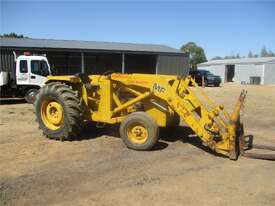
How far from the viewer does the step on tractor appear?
641cm

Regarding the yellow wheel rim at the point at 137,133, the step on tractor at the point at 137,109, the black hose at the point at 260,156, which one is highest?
the step on tractor at the point at 137,109

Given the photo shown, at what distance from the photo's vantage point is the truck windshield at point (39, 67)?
51.4 feet

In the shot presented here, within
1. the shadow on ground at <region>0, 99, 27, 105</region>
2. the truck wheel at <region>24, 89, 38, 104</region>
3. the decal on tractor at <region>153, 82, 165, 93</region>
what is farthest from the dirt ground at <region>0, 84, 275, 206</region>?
the shadow on ground at <region>0, 99, 27, 105</region>

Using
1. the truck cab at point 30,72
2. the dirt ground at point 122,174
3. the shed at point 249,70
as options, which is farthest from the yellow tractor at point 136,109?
the shed at point 249,70

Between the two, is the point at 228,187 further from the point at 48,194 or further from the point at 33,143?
the point at 33,143

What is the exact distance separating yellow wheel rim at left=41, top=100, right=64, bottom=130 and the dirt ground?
0.41 metres

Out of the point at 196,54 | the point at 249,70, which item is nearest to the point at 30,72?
the point at 249,70

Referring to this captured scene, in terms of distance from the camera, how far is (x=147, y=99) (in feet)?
24.5

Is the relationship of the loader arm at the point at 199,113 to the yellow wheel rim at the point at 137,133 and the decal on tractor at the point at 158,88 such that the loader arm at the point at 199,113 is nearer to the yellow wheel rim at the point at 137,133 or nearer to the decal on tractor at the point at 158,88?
the decal on tractor at the point at 158,88

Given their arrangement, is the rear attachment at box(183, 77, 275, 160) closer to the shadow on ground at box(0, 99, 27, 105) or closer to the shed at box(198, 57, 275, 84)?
the shadow on ground at box(0, 99, 27, 105)

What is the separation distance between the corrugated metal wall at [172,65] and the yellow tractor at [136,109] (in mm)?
23898

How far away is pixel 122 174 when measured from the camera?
5629mm

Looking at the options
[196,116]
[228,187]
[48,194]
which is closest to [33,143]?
[48,194]

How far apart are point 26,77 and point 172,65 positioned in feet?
62.2
